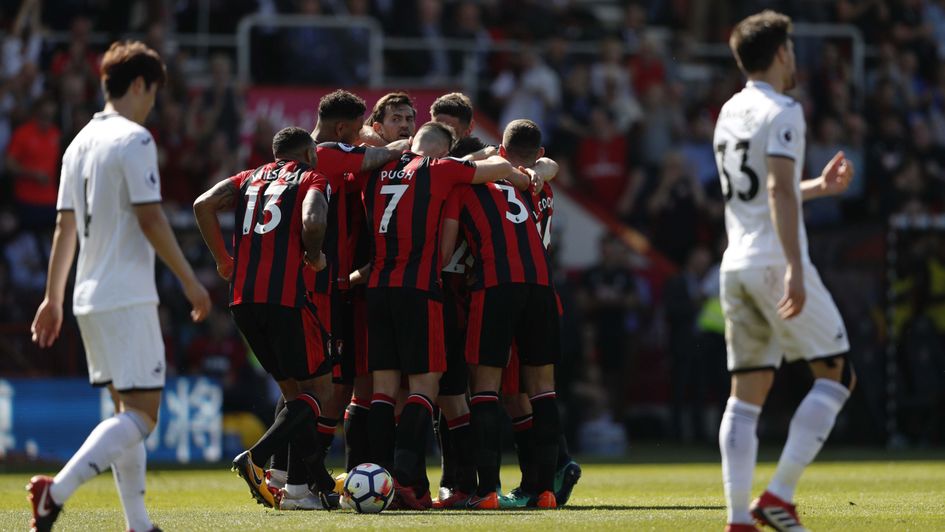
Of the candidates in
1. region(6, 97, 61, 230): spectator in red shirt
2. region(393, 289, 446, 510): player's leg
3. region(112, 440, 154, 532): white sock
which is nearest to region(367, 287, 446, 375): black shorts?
region(393, 289, 446, 510): player's leg

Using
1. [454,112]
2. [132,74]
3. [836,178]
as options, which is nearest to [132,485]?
[132,74]

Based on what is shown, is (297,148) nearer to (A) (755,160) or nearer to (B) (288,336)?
(B) (288,336)

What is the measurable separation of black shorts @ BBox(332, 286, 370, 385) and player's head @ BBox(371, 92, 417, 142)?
3.32 feet

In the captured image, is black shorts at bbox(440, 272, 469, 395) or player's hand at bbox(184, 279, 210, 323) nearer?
player's hand at bbox(184, 279, 210, 323)

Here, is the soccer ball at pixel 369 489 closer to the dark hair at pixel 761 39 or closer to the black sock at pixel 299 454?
the black sock at pixel 299 454

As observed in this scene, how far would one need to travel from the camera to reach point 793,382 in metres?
18.4

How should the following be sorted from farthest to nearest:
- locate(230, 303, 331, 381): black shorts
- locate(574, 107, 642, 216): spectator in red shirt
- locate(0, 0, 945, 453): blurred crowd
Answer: locate(574, 107, 642, 216): spectator in red shirt → locate(0, 0, 945, 453): blurred crowd → locate(230, 303, 331, 381): black shorts

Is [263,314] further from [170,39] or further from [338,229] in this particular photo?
[170,39]

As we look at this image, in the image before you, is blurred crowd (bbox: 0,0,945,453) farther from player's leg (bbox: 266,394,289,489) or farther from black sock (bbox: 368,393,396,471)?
black sock (bbox: 368,393,396,471)

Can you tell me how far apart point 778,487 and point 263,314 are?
338 cm

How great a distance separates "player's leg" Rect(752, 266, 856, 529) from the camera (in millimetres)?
6793

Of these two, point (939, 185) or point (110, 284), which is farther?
point (939, 185)

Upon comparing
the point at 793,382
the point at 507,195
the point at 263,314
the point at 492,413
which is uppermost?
the point at 507,195

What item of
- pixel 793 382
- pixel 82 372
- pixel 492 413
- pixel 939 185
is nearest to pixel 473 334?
pixel 492 413
